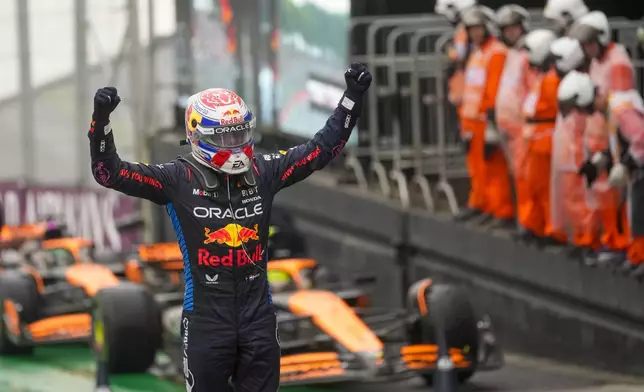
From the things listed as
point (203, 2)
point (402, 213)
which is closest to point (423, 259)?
point (402, 213)

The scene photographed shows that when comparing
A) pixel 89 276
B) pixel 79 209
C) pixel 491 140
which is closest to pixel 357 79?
pixel 491 140

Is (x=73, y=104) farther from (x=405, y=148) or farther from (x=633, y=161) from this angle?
(x=633, y=161)

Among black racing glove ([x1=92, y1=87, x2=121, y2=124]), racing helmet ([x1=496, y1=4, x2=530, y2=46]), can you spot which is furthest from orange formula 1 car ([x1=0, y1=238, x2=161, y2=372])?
black racing glove ([x1=92, y1=87, x2=121, y2=124])

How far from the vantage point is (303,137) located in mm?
17797

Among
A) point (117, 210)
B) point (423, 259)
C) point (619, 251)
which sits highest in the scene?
point (619, 251)

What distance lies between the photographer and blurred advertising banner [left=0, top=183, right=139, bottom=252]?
20234 mm

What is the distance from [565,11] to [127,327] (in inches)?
162

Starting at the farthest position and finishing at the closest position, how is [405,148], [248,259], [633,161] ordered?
[405,148]
[633,161]
[248,259]

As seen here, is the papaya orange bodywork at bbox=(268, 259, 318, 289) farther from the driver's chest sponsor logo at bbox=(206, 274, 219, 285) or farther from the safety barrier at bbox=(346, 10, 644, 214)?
the driver's chest sponsor logo at bbox=(206, 274, 219, 285)

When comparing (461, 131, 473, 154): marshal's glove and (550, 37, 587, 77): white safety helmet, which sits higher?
(550, 37, 587, 77): white safety helmet

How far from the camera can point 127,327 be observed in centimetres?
1226

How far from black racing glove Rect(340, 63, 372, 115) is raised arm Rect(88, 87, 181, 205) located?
876 millimetres

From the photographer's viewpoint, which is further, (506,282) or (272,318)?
(506,282)

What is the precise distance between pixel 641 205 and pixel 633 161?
316 millimetres
